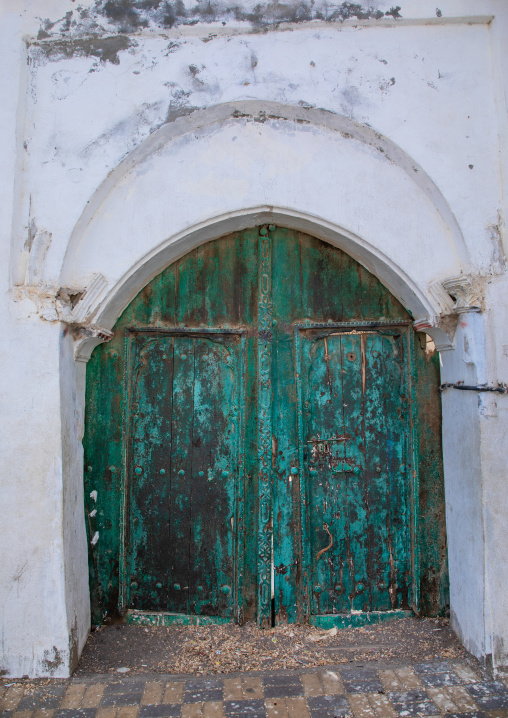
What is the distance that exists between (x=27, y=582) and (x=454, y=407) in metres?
2.47

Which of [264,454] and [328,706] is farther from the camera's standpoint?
[264,454]

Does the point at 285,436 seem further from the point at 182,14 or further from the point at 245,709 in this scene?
the point at 182,14

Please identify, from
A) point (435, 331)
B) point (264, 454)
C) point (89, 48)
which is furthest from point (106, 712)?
point (89, 48)

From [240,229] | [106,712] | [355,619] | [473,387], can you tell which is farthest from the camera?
[240,229]

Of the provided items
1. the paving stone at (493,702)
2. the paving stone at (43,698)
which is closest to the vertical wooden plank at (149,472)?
the paving stone at (43,698)

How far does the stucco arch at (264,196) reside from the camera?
2.80 meters

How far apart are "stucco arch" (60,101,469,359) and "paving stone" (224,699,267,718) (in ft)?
6.36

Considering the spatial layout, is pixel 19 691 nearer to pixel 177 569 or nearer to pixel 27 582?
pixel 27 582

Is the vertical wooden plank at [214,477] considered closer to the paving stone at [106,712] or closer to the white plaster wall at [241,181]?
the white plaster wall at [241,181]

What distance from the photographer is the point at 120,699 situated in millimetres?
2352

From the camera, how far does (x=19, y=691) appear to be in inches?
94.8

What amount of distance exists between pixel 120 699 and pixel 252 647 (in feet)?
2.49

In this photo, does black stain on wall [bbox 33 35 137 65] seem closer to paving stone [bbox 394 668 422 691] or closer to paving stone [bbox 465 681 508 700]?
paving stone [bbox 394 668 422 691]

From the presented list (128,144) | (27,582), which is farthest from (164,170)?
(27,582)
